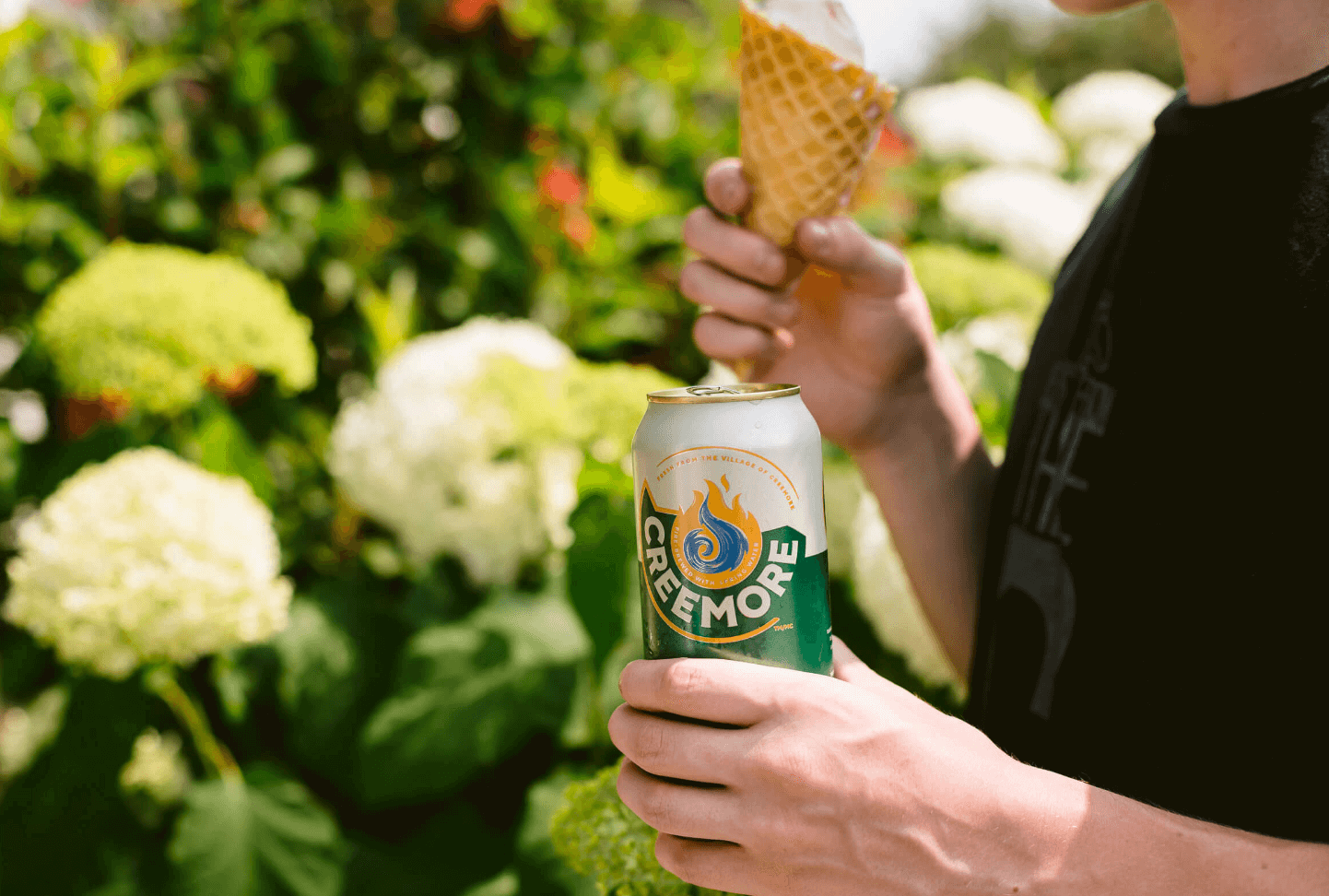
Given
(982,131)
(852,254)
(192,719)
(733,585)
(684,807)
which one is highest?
(982,131)

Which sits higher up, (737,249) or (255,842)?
(737,249)

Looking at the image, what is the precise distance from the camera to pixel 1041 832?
1.98 feet

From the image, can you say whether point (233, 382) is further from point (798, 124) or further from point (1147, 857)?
point (1147, 857)

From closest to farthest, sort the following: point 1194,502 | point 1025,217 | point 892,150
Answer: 1. point 1194,502
2. point 1025,217
3. point 892,150

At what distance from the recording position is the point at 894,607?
1241 mm

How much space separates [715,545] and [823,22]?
57 centimetres

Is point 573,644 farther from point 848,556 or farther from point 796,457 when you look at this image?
point 796,457

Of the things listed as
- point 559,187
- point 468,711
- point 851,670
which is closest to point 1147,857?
point 851,670

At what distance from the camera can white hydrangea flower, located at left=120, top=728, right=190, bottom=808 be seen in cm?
140

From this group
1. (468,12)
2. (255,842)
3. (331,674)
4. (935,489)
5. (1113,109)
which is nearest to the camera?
(935,489)

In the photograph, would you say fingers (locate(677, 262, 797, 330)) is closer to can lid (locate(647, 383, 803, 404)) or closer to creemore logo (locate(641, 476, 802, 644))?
can lid (locate(647, 383, 803, 404))

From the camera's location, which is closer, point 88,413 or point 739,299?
point 739,299

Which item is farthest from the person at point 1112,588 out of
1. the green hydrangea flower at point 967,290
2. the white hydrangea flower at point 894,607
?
the green hydrangea flower at point 967,290

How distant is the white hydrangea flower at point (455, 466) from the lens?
53.3 inches
